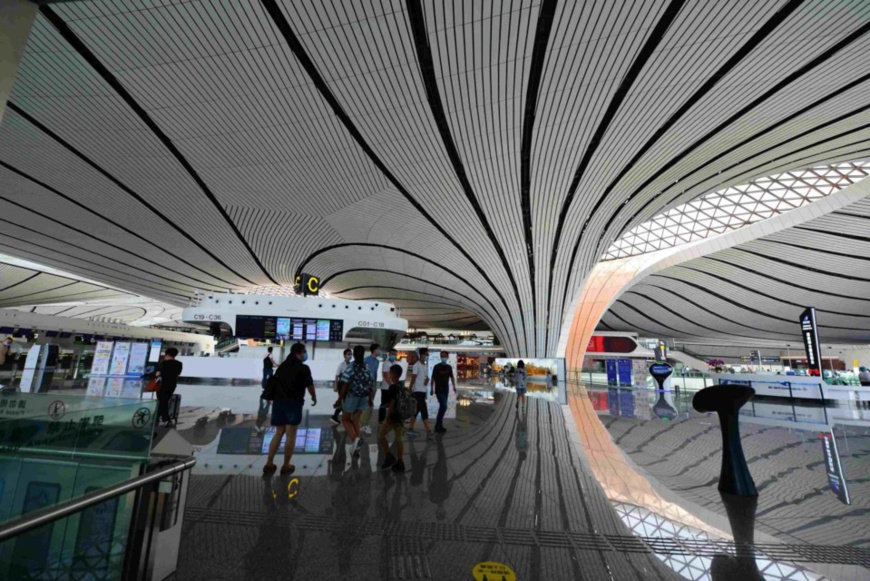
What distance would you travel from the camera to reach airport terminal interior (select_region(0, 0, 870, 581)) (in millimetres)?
2355

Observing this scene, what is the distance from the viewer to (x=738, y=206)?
2539 cm

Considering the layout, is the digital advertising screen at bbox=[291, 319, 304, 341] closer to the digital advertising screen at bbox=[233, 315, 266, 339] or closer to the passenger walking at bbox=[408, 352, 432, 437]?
the digital advertising screen at bbox=[233, 315, 266, 339]

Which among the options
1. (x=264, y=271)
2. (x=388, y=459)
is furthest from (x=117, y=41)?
(x=264, y=271)

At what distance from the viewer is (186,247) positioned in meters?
23.3

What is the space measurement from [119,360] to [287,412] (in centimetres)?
1413

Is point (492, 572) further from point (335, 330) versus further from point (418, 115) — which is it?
point (335, 330)

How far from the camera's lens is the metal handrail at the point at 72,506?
3.69 ft

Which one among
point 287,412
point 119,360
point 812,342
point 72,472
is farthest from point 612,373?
point 72,472

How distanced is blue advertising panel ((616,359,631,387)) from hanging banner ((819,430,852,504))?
45.9 ft

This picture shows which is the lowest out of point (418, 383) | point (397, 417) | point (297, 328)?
point (397, 417)

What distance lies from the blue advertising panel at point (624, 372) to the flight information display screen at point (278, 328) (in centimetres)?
1489

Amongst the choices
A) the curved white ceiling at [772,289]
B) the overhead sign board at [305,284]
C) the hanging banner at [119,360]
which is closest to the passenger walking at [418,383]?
the hanging banner at [119,360]

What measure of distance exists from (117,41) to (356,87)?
16.1 ft

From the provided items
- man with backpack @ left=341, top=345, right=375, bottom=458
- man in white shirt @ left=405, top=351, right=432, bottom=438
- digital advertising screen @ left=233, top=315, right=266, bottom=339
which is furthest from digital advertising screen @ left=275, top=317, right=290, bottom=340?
man with backpack @ left=341, top=345, right=375, bottom=458
